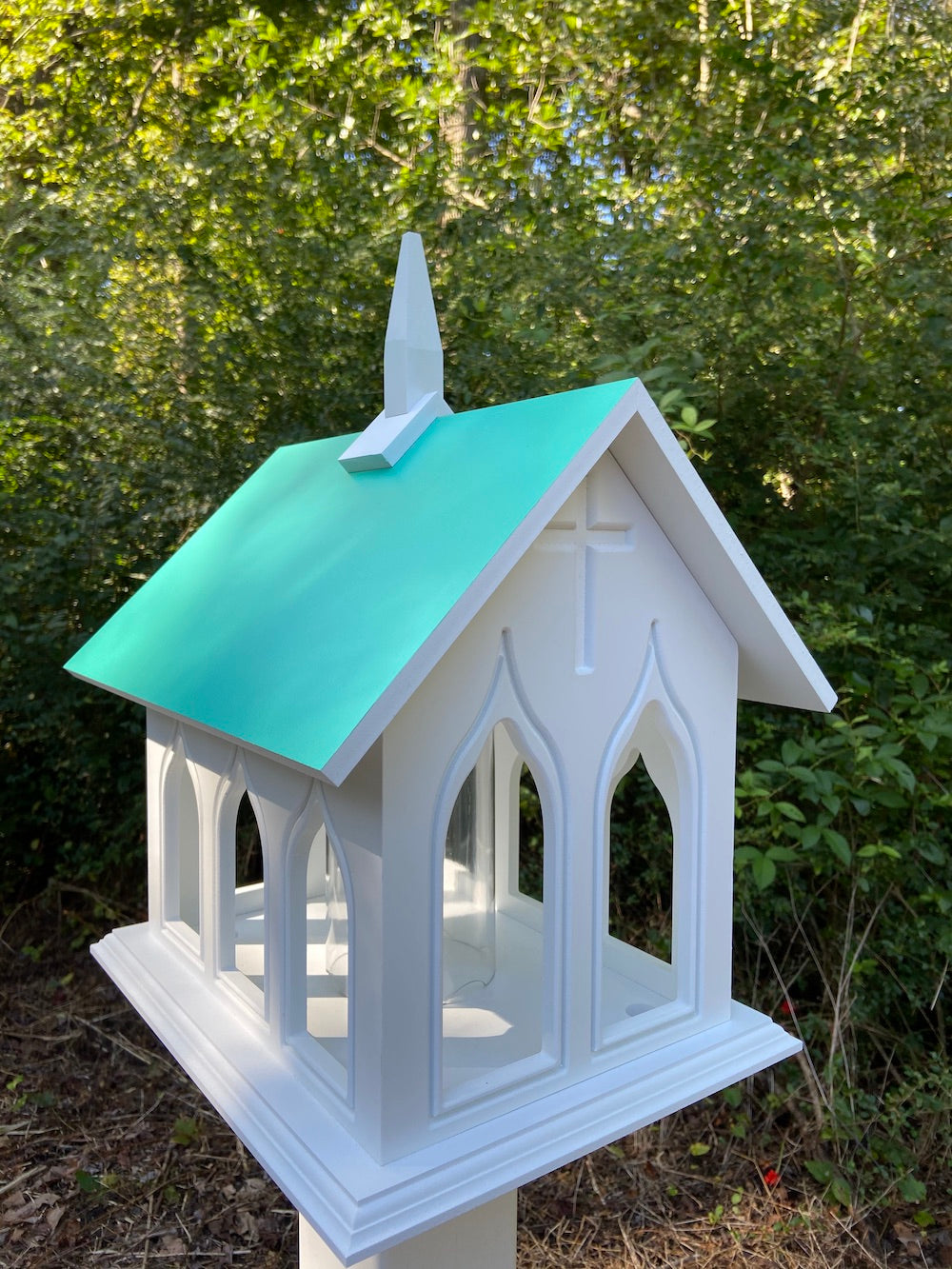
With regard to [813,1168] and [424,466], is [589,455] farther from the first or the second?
[813,1168]

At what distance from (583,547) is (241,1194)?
7.76 feet

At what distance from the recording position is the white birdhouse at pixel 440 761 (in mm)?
876

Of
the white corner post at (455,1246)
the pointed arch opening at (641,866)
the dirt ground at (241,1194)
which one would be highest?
the white corner post at (455,1246)

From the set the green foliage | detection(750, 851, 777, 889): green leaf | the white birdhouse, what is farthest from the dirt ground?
the white birdhouse

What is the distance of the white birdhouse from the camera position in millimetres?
876

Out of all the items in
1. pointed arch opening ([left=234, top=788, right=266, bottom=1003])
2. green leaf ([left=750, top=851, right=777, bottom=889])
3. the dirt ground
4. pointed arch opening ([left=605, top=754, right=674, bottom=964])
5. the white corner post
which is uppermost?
pointed arch opening ([left=234, top=788, right=266, bottom=1003])

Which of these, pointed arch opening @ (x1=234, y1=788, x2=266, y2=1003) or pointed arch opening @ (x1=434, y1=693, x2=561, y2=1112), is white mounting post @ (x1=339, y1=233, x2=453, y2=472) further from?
pointed arch opening @ (x1=234, y1=788, x2=266, y2=1003)

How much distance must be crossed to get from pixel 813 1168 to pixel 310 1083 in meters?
2.07

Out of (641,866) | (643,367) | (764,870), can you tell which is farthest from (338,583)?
(641,866)

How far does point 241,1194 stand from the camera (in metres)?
2.48

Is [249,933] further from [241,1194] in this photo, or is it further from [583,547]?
[241,1194]

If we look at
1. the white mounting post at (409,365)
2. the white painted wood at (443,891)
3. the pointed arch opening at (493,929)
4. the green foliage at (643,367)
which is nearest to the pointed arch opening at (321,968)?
the white painted wood at (443,891)

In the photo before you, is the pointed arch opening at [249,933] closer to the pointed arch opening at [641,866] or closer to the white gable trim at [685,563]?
the white gable trim at [685,563]

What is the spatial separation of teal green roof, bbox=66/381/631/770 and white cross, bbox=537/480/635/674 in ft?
0.35
